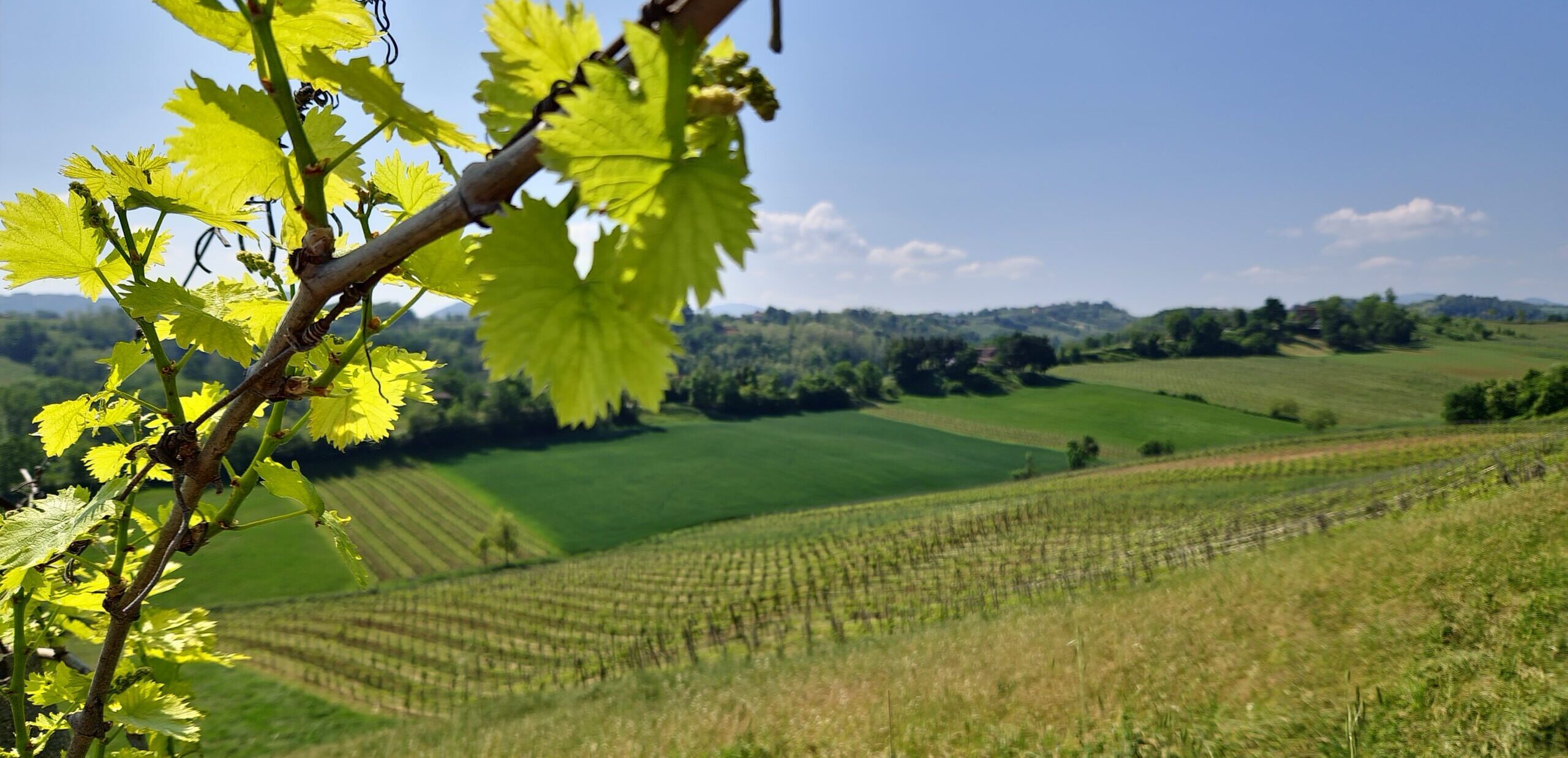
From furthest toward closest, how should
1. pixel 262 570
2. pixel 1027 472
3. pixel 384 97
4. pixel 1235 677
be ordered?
1. pixel 1027 472
2. pixel 262 570
3. pixel 1235 677
4. pixel 384 97

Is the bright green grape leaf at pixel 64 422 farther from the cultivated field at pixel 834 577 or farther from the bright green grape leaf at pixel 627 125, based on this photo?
the cultivated field at pixel 834 577

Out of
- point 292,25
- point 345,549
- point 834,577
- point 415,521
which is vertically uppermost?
point 292,25

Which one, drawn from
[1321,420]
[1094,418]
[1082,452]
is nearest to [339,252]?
[1082,452]

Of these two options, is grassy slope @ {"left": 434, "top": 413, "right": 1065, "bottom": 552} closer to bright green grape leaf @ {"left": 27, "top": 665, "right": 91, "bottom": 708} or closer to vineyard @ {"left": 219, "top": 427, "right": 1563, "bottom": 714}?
vineyard @ {"left": 219, "top": 427, "right": 1563, "bottom": 714}

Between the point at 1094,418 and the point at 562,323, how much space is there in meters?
63.1

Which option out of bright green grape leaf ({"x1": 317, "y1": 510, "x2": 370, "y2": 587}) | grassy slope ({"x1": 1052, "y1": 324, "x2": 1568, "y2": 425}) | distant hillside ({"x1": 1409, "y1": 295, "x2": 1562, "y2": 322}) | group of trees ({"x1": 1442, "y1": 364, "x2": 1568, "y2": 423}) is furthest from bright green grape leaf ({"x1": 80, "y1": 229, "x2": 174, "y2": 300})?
distant hillside ({"x1": 1409, "y1": 295, "x2": 1562, "y2": 322})

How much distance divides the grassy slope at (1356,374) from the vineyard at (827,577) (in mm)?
21851

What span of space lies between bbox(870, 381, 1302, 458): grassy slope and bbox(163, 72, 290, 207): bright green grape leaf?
182ft

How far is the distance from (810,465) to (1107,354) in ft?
164

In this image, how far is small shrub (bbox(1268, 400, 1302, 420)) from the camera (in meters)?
53.0

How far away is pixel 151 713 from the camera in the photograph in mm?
1140

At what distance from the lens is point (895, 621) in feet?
58.7

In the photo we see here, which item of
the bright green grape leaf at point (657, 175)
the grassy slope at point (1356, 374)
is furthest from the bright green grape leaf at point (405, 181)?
the grassy slope at point (1356, 374)

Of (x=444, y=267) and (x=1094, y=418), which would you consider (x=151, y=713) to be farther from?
(x=1094, y=418)
